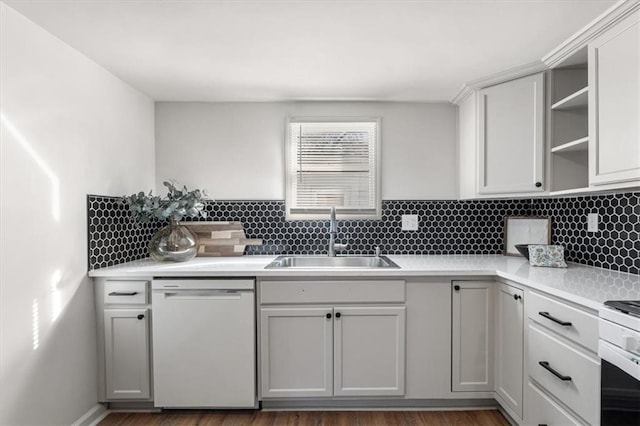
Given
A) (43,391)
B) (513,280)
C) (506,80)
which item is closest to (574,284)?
(513,280)

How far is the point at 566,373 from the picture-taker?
5.28 ft

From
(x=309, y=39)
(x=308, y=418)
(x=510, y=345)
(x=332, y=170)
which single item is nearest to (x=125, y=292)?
(x=308, y=418)

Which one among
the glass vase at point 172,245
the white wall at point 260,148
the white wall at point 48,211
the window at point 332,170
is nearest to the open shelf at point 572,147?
the white wall at point 260,148

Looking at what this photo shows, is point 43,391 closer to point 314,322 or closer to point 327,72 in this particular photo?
point 314,322

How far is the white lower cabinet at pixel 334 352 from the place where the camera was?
88.2 inches

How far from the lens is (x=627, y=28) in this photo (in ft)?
5.20

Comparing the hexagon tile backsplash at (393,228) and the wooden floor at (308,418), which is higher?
the hexagon tile backsplash at (393,228)

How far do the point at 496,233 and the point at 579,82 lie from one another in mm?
1227

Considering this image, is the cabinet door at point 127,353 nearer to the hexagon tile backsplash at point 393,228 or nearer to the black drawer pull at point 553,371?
the hexagon tile backsplash at point 393,228

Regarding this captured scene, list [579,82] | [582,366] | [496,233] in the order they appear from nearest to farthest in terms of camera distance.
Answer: [582,366] → [579,82] → [496,233]

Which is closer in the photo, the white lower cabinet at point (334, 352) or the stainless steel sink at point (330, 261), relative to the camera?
the white lower cabinet at point (334, 352)

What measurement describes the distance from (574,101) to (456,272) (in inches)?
47.1

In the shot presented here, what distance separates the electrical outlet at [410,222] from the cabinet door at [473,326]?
77cm

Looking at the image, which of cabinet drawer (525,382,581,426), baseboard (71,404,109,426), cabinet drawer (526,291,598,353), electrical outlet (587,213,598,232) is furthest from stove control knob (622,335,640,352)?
baseboard (71,404,109,426)
